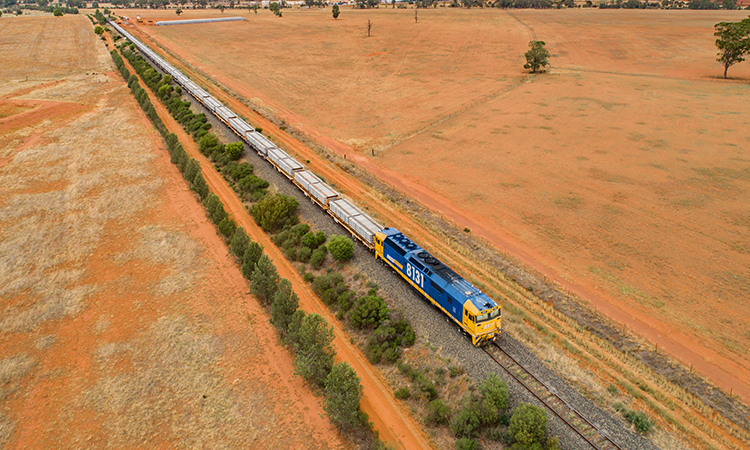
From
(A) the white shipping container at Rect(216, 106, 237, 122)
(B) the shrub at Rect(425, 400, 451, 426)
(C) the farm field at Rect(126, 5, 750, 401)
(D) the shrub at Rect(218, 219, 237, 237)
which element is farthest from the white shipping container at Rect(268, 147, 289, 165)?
(B) the shrub at Rect(425, 400, 451, 426)

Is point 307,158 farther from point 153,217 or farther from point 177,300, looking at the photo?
point 177,300

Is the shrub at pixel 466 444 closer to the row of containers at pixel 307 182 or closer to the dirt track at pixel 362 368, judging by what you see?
the dirt track at pixel 362 368

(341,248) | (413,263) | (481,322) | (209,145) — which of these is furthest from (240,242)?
(209,145)

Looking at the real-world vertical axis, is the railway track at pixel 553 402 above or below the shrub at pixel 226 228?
below

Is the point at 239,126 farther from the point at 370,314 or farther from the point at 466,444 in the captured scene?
the point at 466,444

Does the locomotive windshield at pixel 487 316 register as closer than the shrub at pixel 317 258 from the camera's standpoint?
Yes

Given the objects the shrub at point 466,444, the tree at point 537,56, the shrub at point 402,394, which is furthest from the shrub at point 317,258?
the tree at point 537,56
